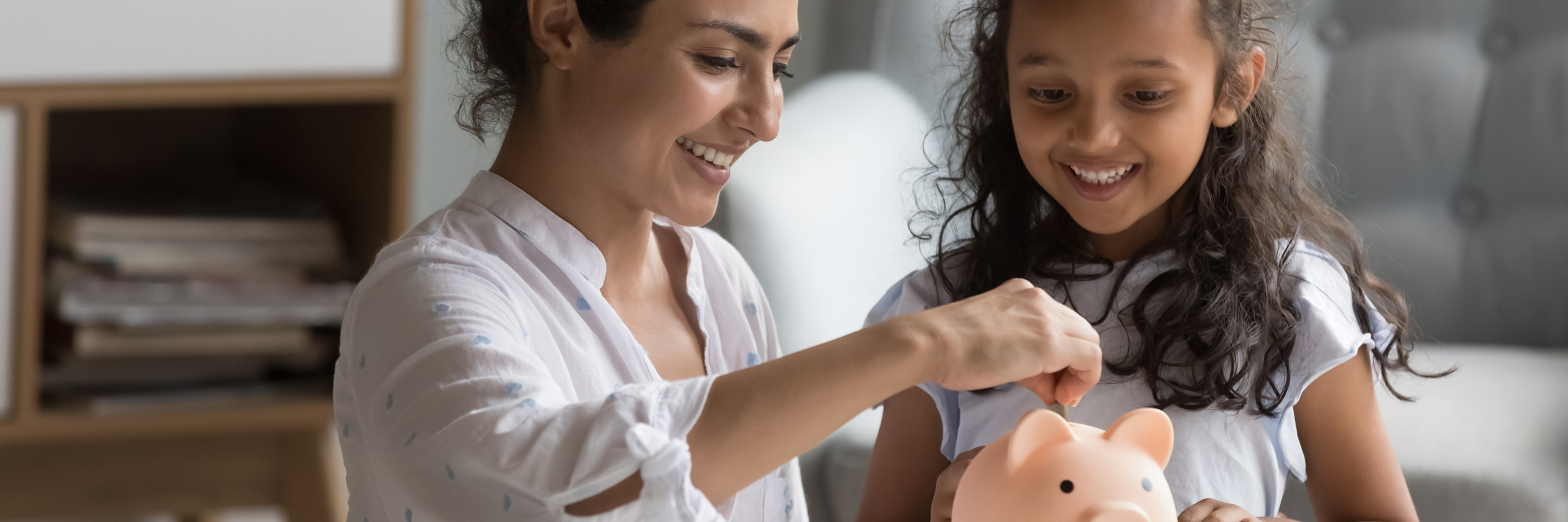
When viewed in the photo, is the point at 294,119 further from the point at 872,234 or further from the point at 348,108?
the point at 872,234

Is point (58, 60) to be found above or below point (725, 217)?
above

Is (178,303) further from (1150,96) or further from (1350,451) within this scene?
(1350,451)

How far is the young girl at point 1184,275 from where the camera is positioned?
37.9 inches

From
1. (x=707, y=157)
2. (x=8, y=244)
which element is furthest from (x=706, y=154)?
(x=8, y=244)

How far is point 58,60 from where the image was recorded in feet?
4.85

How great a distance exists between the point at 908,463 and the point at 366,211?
95cm

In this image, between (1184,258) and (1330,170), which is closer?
(1184,258)

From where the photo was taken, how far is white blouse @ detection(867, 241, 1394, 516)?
100 centimetres

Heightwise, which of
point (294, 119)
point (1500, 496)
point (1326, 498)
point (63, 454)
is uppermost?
point (294, 119)

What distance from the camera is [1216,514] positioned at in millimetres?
878

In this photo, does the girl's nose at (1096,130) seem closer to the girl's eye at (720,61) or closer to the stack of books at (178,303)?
the girl's eye at (720,61)

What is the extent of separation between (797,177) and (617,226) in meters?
0.61

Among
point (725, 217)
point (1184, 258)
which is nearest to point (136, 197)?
point (725, 217)

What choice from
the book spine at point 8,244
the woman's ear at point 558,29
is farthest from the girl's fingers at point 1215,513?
the book spine at point 8,244
